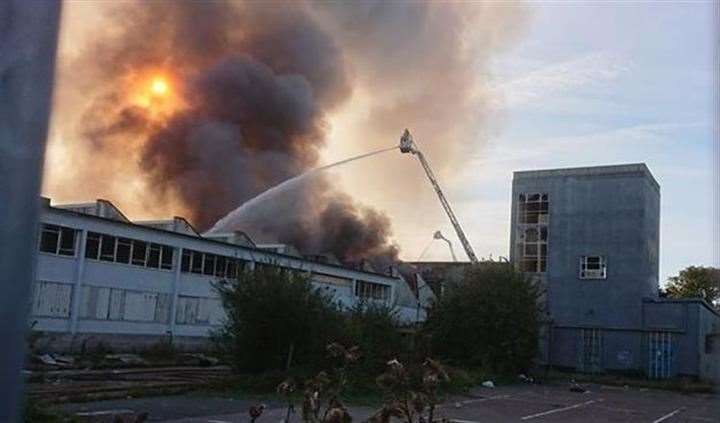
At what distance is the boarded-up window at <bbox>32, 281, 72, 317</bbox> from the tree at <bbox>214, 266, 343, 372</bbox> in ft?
46.3

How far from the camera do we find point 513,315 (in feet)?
128

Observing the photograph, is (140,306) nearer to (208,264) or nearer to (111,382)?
(208,264)

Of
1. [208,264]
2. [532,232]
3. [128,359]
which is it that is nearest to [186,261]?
[208,264]

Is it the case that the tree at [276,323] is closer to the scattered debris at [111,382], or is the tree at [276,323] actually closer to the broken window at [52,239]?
the scattered debris at [111,382]

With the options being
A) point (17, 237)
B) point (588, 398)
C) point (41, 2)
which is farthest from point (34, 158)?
point (588, 398)

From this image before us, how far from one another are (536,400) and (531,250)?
25562 mm

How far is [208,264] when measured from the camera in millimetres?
46000

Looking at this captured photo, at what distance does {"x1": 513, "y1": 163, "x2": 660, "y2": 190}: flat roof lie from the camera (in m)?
48.8

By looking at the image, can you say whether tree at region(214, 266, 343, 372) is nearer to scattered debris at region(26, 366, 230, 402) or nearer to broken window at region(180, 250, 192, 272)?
scattered debris at region(26, 366, 230, 402)

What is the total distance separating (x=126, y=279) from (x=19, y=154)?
39.8 metres

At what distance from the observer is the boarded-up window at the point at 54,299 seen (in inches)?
1362

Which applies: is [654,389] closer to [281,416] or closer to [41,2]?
[281,416]

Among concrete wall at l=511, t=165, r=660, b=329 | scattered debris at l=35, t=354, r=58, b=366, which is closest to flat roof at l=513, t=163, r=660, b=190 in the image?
concrete wall at l=511, t=165, r=660, b=329

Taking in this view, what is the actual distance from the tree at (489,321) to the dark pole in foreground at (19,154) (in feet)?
124
